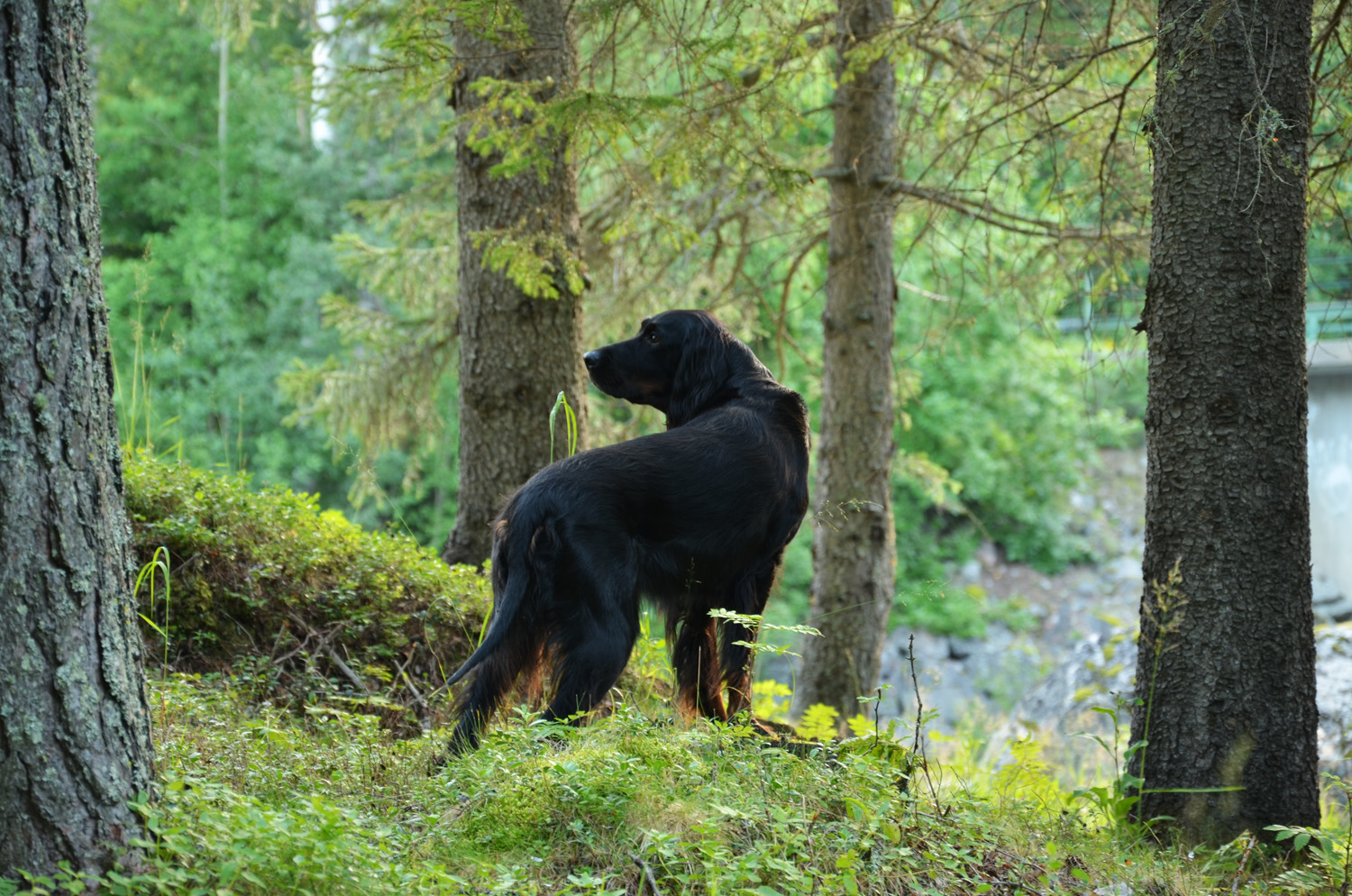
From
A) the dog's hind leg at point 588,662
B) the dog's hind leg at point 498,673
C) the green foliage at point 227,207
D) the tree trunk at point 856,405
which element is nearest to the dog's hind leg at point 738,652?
the dog's hind leg at point 588,662

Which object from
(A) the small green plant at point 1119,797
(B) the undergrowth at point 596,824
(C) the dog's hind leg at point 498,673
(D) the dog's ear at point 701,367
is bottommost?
(A) the small green plant at point 1119,797

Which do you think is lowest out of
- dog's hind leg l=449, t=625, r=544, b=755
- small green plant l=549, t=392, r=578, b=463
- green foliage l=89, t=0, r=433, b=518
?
dog's hind leg l=449, t=625, r=544, b=755

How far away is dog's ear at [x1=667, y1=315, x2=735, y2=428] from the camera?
413 centimetres

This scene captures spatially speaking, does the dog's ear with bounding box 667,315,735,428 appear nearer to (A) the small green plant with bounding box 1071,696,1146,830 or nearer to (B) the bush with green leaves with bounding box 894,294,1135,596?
(A) the small green plant with bounding box 1071,696,1146,830

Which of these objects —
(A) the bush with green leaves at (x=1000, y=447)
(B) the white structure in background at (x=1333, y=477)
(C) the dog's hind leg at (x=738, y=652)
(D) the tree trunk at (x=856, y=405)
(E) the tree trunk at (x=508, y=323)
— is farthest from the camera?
(A) the bush with green leaves at (x=1000, y=447)

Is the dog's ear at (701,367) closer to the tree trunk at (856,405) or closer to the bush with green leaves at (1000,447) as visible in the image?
the tree trunk at (856,405)

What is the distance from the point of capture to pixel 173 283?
20.6m

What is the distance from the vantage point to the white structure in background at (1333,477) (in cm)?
1560

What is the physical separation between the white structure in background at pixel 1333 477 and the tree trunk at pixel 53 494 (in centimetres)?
1714

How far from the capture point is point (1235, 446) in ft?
11.6

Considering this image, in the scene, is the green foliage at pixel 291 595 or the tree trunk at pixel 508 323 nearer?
the green foliage at pixel 291 595

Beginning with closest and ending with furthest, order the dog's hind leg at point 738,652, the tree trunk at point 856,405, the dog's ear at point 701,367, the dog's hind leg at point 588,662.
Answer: the dog's hind leg at point 588,662
the dog's hind leg at point 738,652
the dog's ear at point 701,367
the tree trunk at point 856,405

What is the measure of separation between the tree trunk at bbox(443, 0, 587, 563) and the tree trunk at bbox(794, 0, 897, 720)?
272 cm

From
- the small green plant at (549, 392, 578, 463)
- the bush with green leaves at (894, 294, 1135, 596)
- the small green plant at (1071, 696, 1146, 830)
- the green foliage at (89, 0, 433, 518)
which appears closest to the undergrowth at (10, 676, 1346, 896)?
the small green plant at (1071, 696, 1146, 830)
